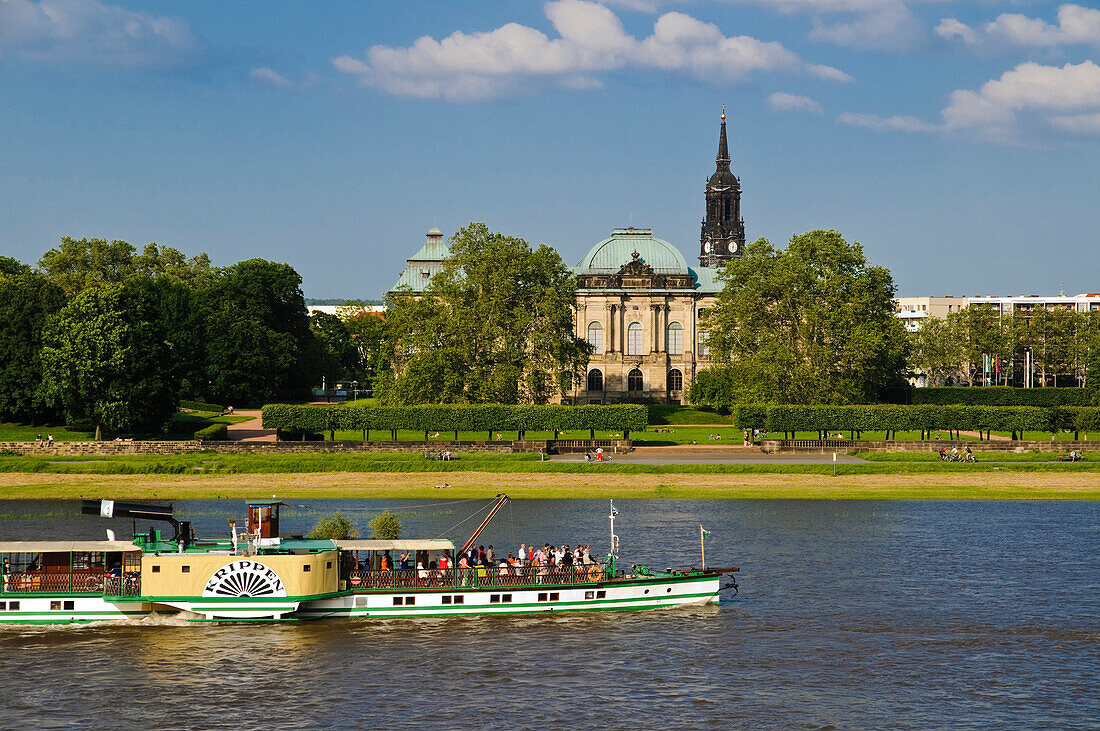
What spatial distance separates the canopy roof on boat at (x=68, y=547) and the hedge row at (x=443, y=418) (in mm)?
53541

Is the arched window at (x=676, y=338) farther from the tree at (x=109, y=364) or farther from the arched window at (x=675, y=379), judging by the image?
the tree at (x=109, y=364)

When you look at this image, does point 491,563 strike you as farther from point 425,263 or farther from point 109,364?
point 425,263

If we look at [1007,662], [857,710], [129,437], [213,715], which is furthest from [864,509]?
[129,437]

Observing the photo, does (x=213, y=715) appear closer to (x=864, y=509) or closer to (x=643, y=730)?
(x=643, y=730)

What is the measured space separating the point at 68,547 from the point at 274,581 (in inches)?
303

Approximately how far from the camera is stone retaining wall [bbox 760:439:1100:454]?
96250mm

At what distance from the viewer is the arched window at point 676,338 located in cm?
15862

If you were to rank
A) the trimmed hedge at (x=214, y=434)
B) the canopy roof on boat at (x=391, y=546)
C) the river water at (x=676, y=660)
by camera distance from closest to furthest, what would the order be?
the river water at (x=676, y=660) → the canopy roof on boat at (x=391, y=546) → the trimmed hedge at (x=214, y=434)

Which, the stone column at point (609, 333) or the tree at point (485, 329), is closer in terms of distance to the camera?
the tree at point (485, 329)

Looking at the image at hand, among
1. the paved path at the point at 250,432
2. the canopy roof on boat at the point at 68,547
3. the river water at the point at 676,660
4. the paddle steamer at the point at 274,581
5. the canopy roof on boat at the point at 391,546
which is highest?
the paved path at the point at 250,432

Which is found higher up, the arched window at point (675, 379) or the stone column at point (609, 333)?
the stone column at point (609, 333)

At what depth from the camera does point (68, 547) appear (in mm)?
42656

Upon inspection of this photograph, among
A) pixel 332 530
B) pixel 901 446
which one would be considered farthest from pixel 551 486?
pixel 901 446

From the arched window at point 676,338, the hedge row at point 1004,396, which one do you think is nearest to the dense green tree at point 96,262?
the arched window at point 676,338
